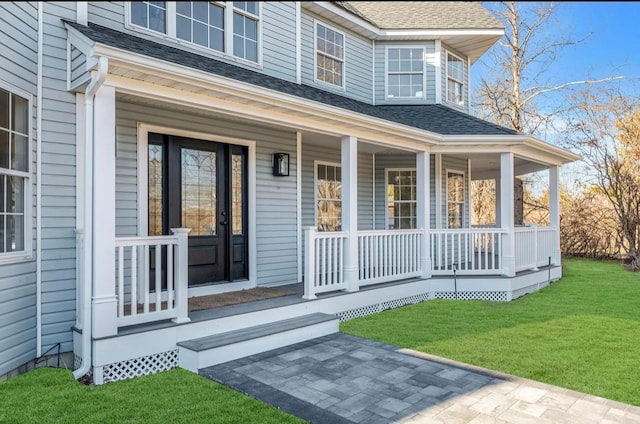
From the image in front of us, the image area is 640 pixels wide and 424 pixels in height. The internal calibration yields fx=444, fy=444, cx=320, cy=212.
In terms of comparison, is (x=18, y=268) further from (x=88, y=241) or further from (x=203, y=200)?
(x=203, y=200)

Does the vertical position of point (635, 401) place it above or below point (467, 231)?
below

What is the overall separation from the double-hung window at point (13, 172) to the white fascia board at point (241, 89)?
3.37ft

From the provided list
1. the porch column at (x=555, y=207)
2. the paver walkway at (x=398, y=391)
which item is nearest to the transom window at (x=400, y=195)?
the porch column at (x=555, y=207)

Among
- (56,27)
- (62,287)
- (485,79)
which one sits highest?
(485,79)

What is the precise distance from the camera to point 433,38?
10062 mm

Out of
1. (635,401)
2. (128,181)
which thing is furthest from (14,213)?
(635,401)

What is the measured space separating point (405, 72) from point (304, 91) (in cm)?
403

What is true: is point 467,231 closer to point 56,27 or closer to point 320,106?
point 320,106

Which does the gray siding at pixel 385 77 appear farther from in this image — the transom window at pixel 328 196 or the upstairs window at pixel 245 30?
the upstairs window at pixel 245 30

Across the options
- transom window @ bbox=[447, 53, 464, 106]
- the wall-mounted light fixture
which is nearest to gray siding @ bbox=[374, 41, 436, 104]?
transom window @ bbox=[447, 53, 464, 106]

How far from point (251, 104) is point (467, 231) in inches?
180

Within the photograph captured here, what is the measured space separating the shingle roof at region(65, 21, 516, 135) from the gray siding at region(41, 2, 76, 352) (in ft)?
1.20

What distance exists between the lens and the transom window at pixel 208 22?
592cm

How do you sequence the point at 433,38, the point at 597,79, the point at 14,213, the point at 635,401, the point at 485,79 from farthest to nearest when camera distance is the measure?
the point at 485,79 → the point at 597,79 → the point at 433,38 → the point at 14,213 → the point at 635,401
